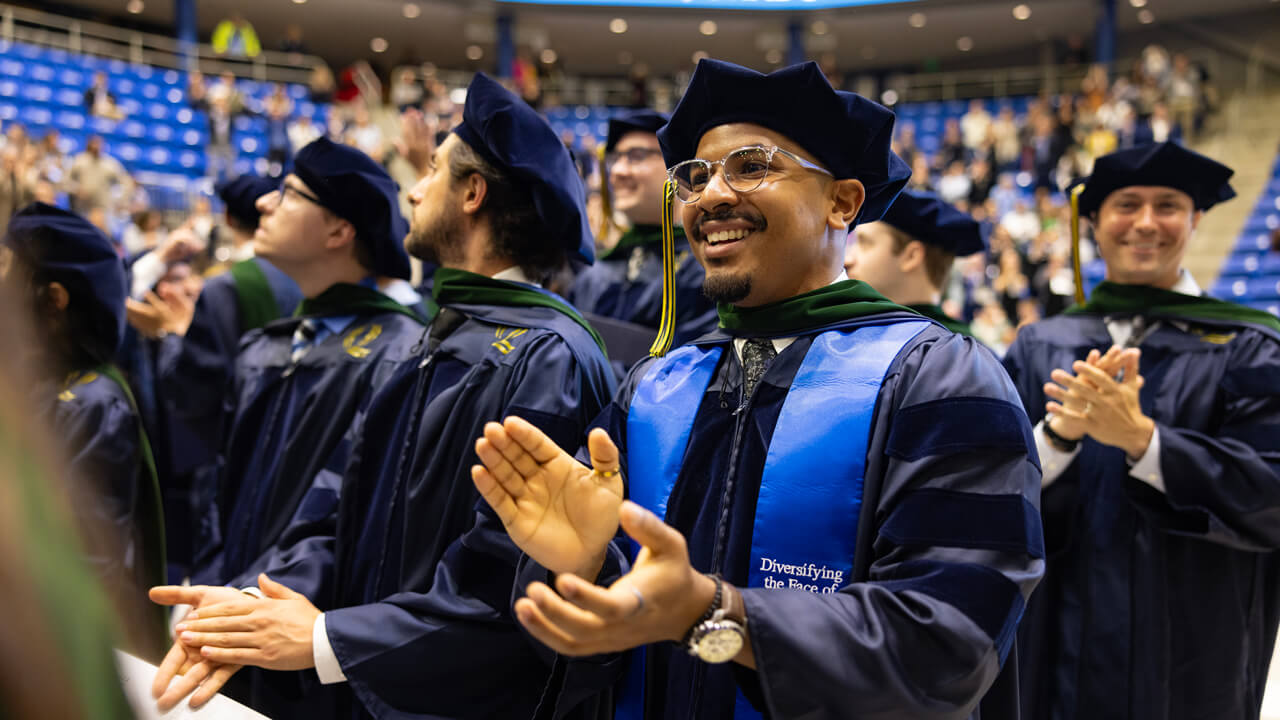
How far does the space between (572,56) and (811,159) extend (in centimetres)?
2261

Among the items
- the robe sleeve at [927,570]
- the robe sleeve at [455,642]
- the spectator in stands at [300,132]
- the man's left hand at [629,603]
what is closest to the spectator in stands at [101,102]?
the spectator in stands at [300,132]

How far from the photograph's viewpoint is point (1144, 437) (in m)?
2.70

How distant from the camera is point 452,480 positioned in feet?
7.61

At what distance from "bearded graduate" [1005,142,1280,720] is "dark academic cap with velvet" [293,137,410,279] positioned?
6.85ft

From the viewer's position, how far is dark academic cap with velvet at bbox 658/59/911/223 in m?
1.85

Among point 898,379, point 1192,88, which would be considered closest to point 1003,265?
point 1192,88

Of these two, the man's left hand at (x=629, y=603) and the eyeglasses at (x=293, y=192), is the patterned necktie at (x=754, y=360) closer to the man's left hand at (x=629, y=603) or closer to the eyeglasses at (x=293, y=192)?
the man's left hand at (x=629, y=603)

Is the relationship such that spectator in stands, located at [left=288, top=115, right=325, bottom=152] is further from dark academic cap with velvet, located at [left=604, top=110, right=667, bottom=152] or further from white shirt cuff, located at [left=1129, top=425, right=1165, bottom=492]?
white shirt cuff, located at [left=1129, top=425, right=1165, bottom=492]

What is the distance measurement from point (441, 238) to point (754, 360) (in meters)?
1.15

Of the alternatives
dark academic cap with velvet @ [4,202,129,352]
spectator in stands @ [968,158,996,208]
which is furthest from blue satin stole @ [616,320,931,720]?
spectator in stands @ [968,158,996,208]

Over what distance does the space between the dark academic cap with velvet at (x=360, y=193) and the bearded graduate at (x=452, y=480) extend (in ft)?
1.86

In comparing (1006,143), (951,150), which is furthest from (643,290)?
(1006,143)

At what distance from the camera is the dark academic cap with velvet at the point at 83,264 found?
11.1ft

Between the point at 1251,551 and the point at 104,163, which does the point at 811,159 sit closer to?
the point at 1251,551
